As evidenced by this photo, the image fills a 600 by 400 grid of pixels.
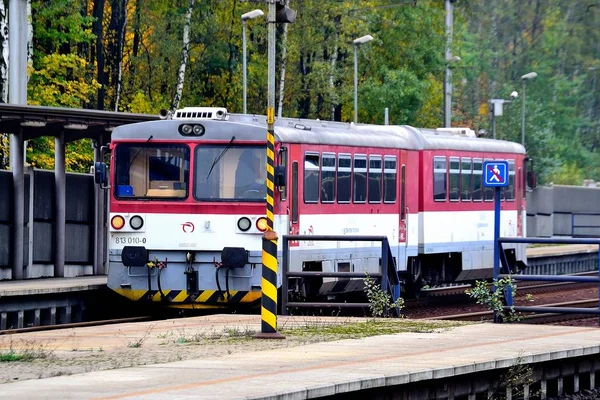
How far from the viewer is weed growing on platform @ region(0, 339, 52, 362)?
47.9 ft

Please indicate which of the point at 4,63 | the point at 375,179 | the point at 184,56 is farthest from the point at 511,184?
the point at 184,56

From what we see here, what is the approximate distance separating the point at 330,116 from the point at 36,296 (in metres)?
31.5

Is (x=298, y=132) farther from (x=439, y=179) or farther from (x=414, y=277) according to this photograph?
Answer: (x=439, y=179)

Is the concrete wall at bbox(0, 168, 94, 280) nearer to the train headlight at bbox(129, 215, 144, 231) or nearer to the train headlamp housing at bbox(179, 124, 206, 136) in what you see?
the train headlight at bbox(129, 215, 144, 231)

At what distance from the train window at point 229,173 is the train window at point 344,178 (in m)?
2.90

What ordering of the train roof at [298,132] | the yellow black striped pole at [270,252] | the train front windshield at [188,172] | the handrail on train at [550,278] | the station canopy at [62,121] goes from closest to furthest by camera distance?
the yellow black striped pole at [270,252] → the handrail on train at [550,278] → the train front windshield at [188,172] → the train roof at [298,132] → the station canopy at [62,121]

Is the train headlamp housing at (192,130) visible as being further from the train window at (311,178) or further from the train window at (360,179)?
the train window at (360,179)

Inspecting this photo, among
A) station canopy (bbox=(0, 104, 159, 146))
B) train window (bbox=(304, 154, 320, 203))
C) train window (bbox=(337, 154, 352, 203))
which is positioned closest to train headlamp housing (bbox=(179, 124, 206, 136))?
train window (bbox=(304, 154, 320, 203))

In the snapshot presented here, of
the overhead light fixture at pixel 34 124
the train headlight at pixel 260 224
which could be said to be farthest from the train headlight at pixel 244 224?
the overhead light fixture at pixel 34 124

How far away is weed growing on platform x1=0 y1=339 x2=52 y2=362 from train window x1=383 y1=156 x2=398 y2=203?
12.1 metres

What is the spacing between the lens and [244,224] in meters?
23.2

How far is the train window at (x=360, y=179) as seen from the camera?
87.1 feet

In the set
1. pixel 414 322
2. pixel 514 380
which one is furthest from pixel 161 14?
pixel 514 380

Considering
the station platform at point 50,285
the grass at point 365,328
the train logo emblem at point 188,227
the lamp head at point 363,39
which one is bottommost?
the grass at point 365,328
